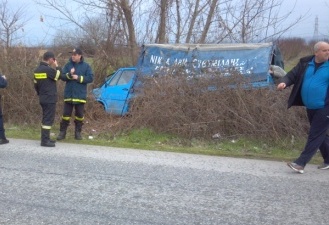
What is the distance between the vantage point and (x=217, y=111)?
9492mm

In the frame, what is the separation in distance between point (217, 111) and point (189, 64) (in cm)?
192

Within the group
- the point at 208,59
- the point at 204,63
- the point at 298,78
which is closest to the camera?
the point at 298,78

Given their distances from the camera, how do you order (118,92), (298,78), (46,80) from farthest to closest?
(118,92) < (46,80) < (298,78)

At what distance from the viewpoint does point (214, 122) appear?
A: 9305 mm

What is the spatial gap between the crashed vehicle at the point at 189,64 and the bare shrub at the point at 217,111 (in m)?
0.61

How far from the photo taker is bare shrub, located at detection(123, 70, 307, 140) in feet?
29.5

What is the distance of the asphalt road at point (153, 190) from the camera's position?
452cm

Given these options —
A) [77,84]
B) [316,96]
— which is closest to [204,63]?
[77,84]

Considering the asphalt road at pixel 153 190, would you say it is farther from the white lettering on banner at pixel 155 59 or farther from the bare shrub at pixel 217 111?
the white lettering on banner at pixel 155 59

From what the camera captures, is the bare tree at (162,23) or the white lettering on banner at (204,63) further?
the bare tree at (162,23)

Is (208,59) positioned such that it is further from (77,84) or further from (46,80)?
(46,80)

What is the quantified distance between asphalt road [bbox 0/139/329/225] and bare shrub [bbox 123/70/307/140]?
2.00 meters

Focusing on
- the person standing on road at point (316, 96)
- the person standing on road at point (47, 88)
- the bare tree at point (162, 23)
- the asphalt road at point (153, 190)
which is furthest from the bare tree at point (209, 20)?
the person standing on road at point (316, 96)

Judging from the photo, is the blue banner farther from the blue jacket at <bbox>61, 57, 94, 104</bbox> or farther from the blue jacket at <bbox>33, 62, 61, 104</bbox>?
the blue jacket at <bbox>33, 62, 61, 104</bbox>
